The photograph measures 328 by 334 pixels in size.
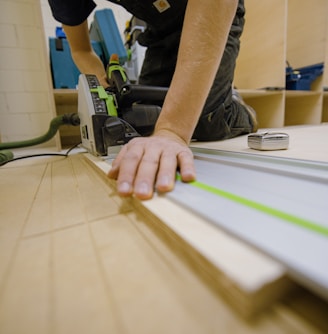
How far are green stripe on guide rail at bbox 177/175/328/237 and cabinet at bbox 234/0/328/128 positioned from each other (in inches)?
59.1

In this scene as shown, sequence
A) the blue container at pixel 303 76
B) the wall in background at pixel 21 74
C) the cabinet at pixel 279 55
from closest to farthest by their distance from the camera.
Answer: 1. the wall in background at pixel 21 74
2. the cabinet at pixel 279 55
3. the blue container at pixel 303 76

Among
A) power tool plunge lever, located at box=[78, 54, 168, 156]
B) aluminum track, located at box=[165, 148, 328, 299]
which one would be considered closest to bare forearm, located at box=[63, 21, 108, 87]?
power tool plunge lever, located at box=[78, 54, 168, 156]

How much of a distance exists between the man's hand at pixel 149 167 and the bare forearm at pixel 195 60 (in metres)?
0.09

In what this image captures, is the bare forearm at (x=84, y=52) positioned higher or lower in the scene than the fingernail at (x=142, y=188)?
higher

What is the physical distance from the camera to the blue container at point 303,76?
198 cm

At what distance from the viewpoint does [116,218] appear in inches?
11.6

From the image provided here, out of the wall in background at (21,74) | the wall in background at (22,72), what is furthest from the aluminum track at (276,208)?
the wall in background at (21,74)

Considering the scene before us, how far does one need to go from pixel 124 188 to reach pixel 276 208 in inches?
8.0

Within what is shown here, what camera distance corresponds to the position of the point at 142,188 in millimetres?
309

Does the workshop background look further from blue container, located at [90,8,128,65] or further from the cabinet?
blue container, located at [90,8,128,65]

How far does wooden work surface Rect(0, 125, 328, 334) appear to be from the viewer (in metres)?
0.14

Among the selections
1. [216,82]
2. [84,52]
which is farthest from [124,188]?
[84,52]

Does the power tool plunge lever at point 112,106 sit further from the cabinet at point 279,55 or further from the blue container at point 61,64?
the cabinet at point 279,55

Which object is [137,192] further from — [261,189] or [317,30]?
[317,30]
